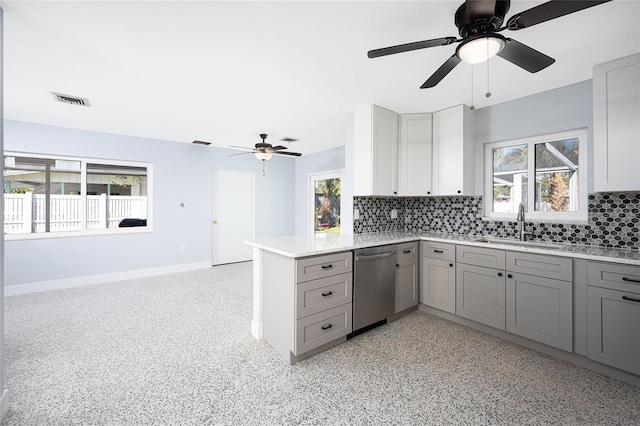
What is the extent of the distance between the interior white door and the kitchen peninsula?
3.39m

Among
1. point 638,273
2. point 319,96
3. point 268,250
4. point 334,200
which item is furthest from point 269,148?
point 638,273

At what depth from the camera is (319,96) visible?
9.83ft

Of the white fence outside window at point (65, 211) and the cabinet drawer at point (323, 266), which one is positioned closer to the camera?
the cabinet drawer at point (323, 266)

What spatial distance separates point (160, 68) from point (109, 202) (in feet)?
10.7

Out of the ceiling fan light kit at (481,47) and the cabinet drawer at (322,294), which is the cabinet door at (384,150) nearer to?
the cabinet drawer at (322,294)

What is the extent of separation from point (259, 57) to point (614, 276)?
10.3 ft

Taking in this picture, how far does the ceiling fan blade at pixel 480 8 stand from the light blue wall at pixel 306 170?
163 inches

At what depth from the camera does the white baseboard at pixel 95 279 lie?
384cm

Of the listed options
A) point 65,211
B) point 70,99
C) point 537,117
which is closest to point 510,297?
point 537,117

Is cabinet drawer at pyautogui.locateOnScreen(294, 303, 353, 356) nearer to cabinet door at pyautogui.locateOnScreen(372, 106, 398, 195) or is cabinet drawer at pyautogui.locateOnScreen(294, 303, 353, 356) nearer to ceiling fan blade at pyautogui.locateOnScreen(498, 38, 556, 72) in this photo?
cabinet door at pyautogui.locateOnScreen(372, 106, 398, 195)

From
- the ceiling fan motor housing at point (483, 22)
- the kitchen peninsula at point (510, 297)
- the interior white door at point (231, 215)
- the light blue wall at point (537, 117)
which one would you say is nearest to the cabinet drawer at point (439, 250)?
the kitchen peninsula at point (510, 297)

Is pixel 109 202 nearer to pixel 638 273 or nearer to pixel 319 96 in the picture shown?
pixel 319 96

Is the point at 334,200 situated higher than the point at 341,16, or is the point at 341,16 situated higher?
the point at 341,16

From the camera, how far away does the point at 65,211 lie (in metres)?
4.24
